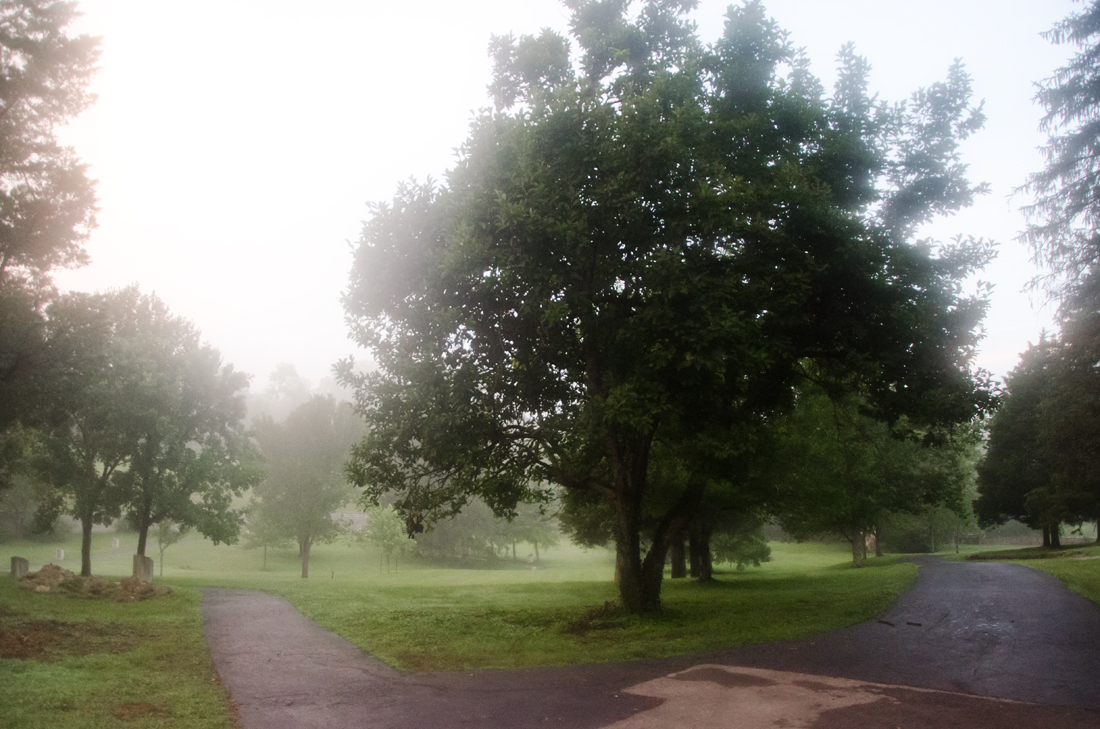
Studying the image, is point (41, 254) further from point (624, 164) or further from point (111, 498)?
point (624, 164)

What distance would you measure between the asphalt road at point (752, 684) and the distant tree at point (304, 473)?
2894cm

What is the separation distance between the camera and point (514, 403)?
15.4m

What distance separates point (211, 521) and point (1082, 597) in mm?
31460

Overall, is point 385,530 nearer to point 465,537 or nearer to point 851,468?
point 465,537

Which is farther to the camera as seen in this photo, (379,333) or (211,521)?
(211,521)

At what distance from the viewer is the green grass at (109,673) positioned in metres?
7.92

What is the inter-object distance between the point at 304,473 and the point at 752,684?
37943 mm

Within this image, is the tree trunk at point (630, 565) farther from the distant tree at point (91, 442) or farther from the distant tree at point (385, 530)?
the distant tree at point (385, 530)

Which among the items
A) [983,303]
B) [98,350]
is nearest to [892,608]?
[983,303]

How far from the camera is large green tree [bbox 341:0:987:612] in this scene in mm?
13219

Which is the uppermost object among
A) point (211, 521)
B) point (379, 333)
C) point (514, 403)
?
point (379, 333)

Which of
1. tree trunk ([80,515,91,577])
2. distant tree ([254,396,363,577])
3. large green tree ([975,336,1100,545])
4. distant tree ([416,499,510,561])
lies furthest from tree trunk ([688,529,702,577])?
distant tree ([416,499,510,561])

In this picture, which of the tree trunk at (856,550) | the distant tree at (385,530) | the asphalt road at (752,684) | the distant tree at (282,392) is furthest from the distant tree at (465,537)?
the distant tree at (282,392)

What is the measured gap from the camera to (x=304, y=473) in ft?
139
